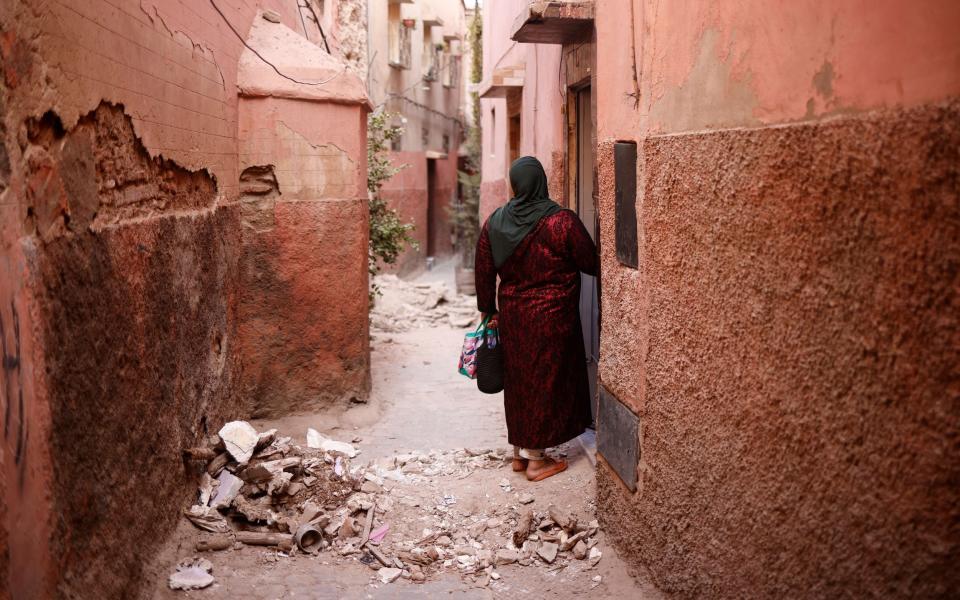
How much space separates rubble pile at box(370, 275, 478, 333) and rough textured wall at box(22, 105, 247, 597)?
20.6 ft

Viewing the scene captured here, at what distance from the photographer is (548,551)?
392 centimetres

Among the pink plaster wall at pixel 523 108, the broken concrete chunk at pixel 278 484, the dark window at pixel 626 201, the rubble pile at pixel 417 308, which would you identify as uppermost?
the pink plaster wall at pixel 523 108

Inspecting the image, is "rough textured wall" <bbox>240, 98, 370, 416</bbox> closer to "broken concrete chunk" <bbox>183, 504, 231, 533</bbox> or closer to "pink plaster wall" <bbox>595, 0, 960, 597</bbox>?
"broken concrete chunk" <bbox>183, 504, 231, 533</bbox>

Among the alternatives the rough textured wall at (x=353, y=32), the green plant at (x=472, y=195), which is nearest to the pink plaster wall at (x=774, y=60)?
the rough textured wall at (x=353, y=32)

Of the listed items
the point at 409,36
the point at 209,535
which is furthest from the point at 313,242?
the point at 409,36

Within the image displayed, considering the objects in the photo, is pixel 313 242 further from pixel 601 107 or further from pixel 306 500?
pixel 601 107

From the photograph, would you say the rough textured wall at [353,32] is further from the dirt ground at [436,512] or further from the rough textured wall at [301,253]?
the dirt ground at [436,512]

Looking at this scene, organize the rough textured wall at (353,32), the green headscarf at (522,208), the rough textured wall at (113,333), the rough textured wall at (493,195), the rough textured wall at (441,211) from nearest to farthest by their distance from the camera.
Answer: the rough textured wall at (113,333)
the green headscarf at (522,208)
the rough textured wall at (493,195)
the rough textured wall at (353,32)
the rough textured wall at (441,211)

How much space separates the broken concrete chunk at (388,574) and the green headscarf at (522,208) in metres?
1.72

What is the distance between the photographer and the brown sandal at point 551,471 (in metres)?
4.72

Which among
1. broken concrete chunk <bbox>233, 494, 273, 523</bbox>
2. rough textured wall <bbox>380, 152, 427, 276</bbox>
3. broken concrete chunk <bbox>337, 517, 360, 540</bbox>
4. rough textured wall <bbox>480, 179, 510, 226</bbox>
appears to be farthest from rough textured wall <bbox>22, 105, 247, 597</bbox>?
rough textured wall <bbox>380, 152, 427, 276</bbox>

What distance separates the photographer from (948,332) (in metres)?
1.68

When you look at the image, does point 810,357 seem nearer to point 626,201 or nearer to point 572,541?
point 626,201

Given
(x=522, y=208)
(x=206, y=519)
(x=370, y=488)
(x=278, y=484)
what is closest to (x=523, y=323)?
(x=522, y=208)
